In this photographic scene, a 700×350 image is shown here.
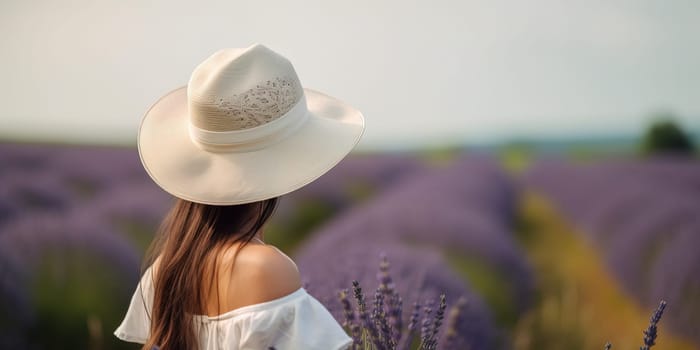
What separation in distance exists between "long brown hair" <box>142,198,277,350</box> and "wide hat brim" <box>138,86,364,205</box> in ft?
0.14

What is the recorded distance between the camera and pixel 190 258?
38.1 inches

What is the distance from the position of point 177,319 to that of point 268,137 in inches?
11.3

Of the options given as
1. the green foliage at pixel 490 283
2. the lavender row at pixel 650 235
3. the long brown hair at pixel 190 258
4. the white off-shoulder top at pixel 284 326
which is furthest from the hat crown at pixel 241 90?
the lavender row at pixel 650 235

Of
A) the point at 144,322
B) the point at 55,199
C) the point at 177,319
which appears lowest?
the point at 55,199

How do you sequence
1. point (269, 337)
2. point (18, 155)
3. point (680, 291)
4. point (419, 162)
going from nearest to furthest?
point (269, 337)
point (680, 291)
point (18, 155)
point (419, 162)

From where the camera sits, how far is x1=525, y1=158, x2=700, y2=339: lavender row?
275 cm

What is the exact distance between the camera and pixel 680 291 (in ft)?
9.04

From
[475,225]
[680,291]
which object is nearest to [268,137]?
[475,225]

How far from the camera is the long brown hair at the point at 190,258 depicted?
0.95m

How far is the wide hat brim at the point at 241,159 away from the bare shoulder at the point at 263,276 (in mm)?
107

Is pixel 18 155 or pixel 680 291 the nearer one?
pixel 680 291

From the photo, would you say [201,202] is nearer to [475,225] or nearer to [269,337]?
[269,337]

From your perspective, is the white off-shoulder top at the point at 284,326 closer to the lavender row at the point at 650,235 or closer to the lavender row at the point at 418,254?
the lavender row at the point at 418,254

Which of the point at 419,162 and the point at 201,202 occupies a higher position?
the point at 201,202
